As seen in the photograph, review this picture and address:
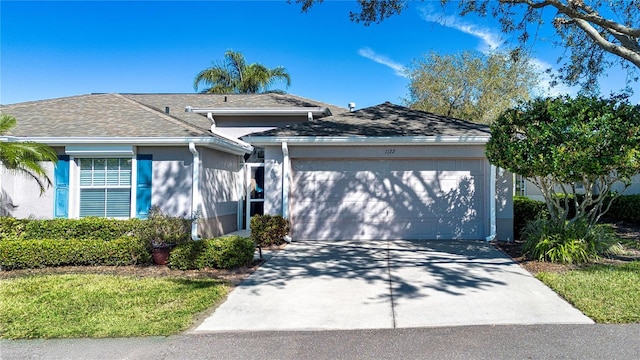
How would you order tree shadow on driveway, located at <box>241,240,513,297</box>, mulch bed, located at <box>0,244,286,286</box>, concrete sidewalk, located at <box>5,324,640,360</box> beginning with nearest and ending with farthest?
1. concrete sidewalk, located at <box>5,324,640,360</box>
2. tree shadow on driveway, located at <box>241,240,513,297</box>
3. mulch bed, located at <box>0,244,286,286</box>

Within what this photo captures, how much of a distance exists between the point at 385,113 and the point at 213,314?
9332 mm

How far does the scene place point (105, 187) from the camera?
11.6 m

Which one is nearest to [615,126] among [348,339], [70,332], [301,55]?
[348,339]

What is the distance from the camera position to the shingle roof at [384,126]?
463 inches

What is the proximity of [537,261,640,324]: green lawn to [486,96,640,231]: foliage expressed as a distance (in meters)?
1.73

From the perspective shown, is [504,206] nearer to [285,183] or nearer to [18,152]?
[285,183]

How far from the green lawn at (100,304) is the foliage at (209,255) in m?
0.67

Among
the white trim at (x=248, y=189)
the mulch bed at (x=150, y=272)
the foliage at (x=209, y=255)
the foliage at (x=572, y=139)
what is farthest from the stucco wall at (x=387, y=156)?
the foliage at (x=209, y=255)

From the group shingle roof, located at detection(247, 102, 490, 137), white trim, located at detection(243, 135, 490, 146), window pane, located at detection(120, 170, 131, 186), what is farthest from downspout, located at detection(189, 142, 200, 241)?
window pane, located at detection(120, 170, 131, 186)

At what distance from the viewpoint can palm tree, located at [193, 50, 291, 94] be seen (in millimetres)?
29297

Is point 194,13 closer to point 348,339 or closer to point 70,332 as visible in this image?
point 70,332

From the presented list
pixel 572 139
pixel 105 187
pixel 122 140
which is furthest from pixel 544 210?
pixel 105 187

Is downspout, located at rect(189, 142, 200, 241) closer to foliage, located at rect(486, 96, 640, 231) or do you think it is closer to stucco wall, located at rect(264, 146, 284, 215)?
stucco wall, located at rect(264, 146, 284, 215)

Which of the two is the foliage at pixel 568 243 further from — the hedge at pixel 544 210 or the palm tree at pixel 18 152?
the palm tree at pixel 18 152
